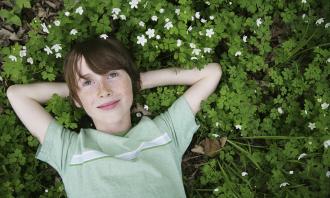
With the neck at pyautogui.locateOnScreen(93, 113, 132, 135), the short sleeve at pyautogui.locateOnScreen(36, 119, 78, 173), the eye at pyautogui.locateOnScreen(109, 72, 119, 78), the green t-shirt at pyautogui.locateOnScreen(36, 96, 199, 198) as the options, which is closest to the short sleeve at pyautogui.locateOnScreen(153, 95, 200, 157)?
the green t-shirt at pyautogui.locateOnScreen(36, 96, 199, 198)

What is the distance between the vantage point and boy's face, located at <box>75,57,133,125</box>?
327 centimetres

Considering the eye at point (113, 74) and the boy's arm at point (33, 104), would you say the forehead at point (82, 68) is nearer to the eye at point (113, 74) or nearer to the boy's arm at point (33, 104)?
the eye at point (113, 74)

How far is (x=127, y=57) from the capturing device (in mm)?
3588

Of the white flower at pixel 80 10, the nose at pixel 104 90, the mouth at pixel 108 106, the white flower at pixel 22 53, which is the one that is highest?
the white flower at pixel 80 10

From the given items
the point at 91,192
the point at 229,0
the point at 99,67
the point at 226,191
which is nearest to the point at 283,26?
the point at 229,0

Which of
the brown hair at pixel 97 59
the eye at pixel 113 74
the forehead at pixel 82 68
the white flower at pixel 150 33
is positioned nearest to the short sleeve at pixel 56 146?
the brown hair at pixel 97 59

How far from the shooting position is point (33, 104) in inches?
141

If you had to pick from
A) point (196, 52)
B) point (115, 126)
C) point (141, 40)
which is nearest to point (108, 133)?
point (115, 126)

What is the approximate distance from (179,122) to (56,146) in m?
1.12

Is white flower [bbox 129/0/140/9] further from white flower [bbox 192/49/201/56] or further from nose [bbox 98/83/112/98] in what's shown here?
nose [bbox 98/83/112/98]

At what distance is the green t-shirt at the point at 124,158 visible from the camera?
330 cm

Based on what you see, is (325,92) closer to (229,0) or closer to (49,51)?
(229,0)

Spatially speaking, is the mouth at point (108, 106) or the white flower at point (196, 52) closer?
the mouth at point (108, 106)

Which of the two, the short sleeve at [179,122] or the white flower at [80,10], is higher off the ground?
the white flower at [80,10]
